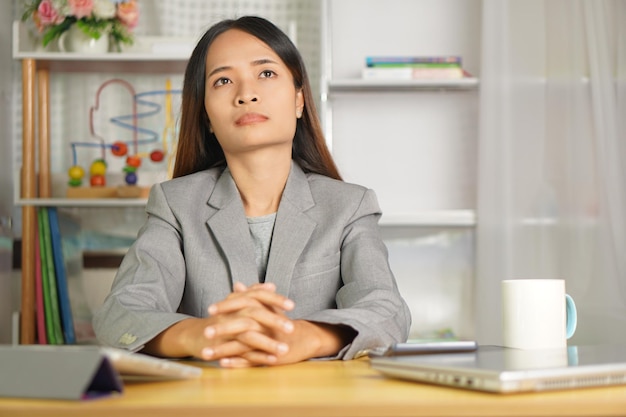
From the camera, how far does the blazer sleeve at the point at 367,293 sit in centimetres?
128

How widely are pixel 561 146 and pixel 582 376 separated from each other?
2.14m

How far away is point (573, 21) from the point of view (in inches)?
109

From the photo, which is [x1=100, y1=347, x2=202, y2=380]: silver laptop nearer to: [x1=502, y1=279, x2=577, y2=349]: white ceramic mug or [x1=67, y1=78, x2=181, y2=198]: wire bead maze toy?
[x1=502, y1=279, x2=577, y2=349]: white ceramic mug

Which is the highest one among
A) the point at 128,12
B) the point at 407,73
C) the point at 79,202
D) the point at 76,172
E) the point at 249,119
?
the point at 128,12

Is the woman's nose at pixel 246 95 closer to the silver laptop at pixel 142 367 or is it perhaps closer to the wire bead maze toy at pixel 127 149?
the silver laptop at pixel 142 367

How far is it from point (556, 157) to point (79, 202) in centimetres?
169

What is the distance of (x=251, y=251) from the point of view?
65.8 inches

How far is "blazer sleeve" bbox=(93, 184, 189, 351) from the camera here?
1.29 meters

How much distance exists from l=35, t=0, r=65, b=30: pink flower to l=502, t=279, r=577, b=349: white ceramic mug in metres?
2.44

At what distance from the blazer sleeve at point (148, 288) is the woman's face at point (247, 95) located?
203 millimetres

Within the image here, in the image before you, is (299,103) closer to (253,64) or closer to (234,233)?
(253,64)

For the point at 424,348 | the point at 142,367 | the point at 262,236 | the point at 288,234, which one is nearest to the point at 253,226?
the point at 262,236

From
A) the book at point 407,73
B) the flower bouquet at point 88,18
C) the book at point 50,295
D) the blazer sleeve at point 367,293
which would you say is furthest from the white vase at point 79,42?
the blazer sleeve at point 367,293

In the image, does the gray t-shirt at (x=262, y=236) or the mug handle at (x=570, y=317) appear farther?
the gray t-shirt at (x=262, y=236)
